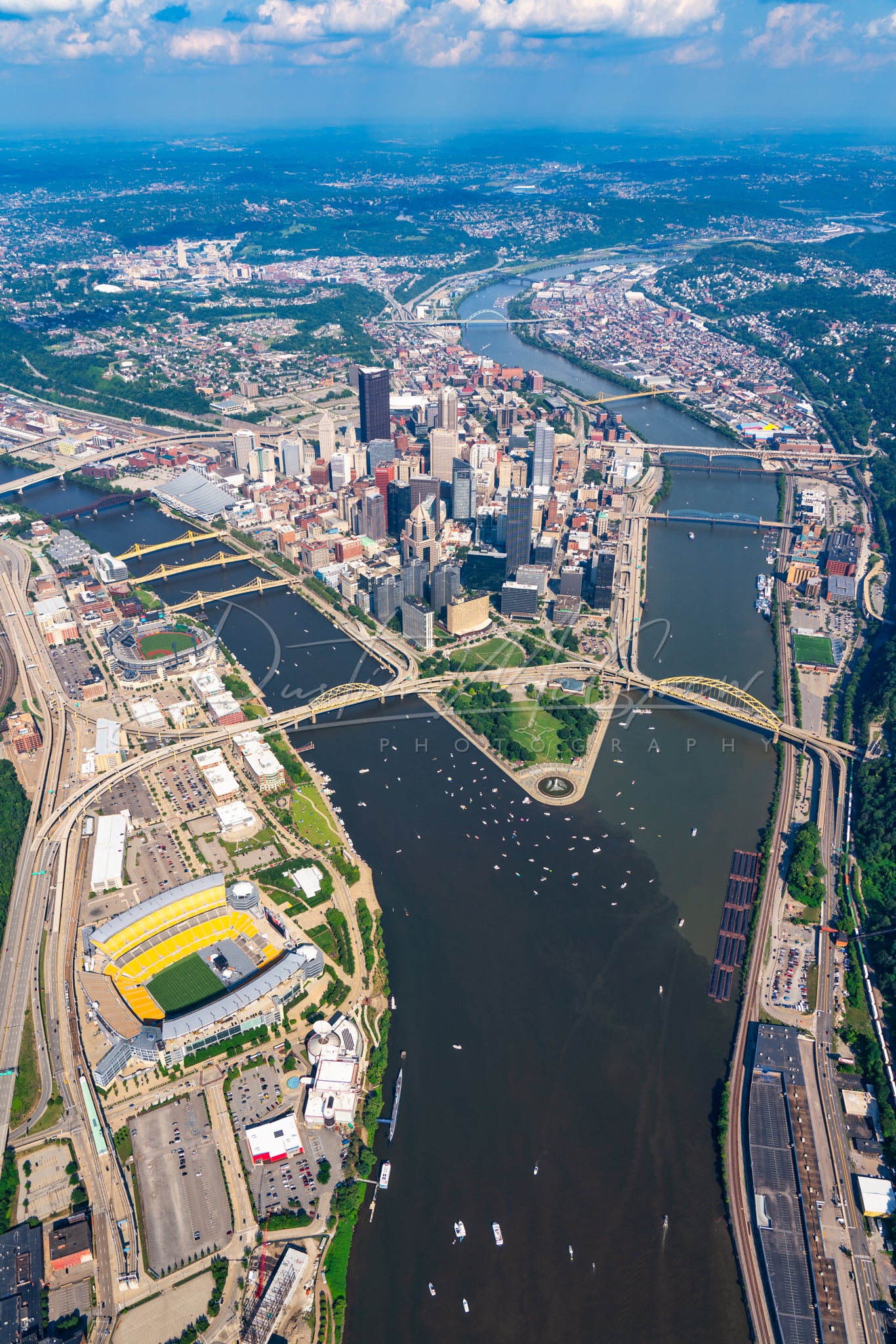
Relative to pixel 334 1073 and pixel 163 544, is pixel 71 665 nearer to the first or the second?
pixel 163 544

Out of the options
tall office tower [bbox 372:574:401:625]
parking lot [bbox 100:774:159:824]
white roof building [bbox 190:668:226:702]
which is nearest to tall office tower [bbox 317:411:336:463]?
tall office tower [bbox 372:574:401:625]

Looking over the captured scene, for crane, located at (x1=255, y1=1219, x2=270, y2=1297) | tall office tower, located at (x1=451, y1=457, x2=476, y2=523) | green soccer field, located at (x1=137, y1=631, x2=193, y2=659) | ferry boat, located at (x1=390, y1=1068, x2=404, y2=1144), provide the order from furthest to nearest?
tall office tower, located at (x1=451, y1=457, x2=476, y2=523), green soccer field, located at (x1=137, y1=631, x2=193, y2=659), ferry boat, located at (x1=390, y1=1068, x2=404, y2=1144), crane, located at (x1=255, y1=1219, x2=270, y2=1297)

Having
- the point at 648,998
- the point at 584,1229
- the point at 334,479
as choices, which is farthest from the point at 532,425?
the point at 584,1229

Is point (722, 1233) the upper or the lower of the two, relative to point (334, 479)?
lower

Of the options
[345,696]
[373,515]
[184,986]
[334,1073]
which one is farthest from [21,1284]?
[373,515]

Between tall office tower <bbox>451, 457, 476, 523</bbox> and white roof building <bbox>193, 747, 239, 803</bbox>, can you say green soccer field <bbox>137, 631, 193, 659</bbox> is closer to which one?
white roof building <bbox>193, 747, 239, 803</bbox>

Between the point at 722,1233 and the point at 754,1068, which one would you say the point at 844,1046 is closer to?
the point at 754,1068
